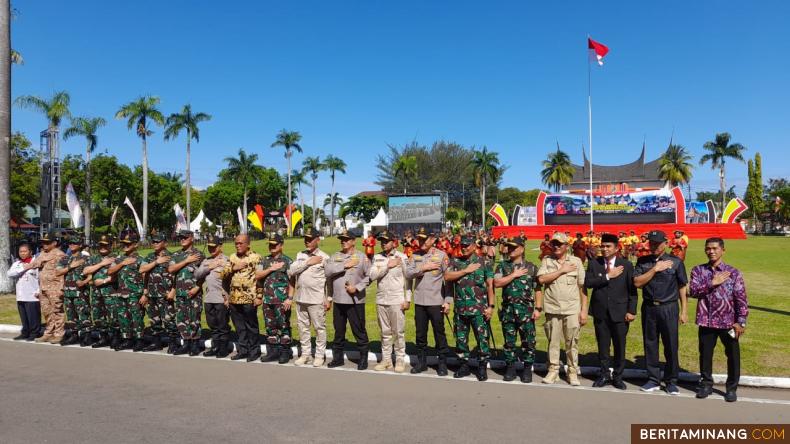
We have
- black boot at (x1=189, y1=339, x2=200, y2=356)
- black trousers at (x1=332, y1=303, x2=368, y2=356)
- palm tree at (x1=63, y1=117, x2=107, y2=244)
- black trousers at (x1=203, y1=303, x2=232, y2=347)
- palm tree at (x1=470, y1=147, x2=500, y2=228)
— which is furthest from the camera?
palm tree at (x1=470, y1=147, x2=500, y2=228)

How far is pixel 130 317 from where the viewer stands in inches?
294

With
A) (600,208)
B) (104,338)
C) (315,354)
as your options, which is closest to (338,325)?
(315,354)

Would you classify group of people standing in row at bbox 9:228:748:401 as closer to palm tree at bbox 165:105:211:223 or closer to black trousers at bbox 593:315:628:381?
black trousers at bbox 593:315:628:381

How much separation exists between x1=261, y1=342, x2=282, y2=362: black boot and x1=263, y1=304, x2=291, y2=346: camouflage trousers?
0.09 metres

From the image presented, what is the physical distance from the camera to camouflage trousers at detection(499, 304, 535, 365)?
5.77 m

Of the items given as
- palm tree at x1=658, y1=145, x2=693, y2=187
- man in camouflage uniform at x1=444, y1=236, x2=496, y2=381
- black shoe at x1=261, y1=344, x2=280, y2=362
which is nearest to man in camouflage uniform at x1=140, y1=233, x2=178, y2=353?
black shoe at x1=261, y1=344, x2=280, y2=362

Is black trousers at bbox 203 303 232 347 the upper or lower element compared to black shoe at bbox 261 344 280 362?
upper

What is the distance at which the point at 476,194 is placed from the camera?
258 ft

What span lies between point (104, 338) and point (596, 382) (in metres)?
7.24

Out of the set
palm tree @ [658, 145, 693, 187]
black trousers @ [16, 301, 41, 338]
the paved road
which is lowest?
the paved road

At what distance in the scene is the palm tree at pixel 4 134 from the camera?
13.3m

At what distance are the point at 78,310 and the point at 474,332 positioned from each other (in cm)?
625

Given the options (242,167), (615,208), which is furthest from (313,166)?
(615,208)

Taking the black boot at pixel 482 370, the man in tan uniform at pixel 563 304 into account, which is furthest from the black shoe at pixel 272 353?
the man in tan uniform at pixel 563 304
